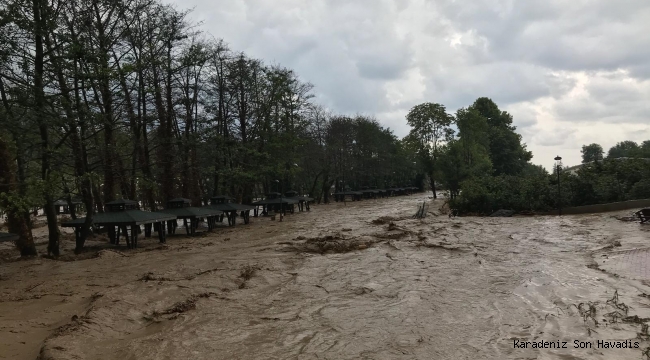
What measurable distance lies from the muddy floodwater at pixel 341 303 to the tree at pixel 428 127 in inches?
1659

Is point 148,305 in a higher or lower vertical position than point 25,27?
lower

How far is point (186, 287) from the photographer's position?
10781mm

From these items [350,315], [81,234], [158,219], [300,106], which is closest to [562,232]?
[350,315]

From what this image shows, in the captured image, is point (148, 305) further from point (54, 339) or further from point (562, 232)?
point (562, 232)

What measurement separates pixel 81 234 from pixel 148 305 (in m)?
11.4

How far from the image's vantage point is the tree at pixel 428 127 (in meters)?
58.6

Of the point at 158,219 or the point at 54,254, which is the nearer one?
the point at 54,254

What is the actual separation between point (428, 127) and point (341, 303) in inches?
2067

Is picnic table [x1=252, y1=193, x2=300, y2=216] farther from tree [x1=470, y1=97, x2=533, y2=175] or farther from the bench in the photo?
tree [x1=470, y1=97, x2=533, y2=175]

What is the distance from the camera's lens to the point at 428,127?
59.2 meters

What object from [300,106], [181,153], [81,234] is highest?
[300,106]

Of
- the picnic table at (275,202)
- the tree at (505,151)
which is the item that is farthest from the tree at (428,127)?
the picnic table at (275,202)

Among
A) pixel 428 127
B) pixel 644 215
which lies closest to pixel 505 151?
pixel 428 127

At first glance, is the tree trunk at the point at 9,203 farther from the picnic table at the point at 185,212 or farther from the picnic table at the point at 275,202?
the picnic table at the point at 275,202
